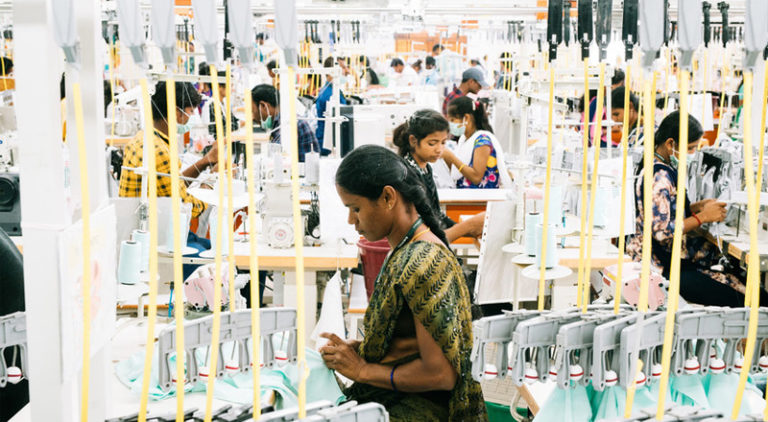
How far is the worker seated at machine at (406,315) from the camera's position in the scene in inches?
73.3

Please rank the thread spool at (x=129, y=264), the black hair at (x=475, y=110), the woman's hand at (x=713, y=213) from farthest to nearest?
the black hair at (x=475, y=110), the woman's hand at (x=713, y=213), the thread spool at (x=129, y=264)

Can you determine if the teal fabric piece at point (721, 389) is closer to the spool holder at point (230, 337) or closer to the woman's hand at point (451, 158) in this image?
the spool holder at point (230, 337)

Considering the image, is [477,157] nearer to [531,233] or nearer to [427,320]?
[531,233]

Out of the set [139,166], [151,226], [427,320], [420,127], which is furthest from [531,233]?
[151,226]

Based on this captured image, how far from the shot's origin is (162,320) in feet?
9.45

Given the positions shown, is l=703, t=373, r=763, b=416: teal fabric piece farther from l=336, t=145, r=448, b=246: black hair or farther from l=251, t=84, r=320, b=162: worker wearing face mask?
l=251, t=84, r=320, b=162: worker wearing face mask

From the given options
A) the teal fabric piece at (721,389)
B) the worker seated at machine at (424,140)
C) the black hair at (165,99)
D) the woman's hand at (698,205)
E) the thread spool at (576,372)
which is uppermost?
the black hair at (165,99)

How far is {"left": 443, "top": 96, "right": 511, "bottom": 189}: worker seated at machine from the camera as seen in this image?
17.6 feet

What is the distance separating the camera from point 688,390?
1644mm

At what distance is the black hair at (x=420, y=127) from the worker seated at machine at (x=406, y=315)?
2.02 metres

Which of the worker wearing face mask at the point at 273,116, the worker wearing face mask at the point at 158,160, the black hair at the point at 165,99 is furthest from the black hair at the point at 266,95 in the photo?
the worker wearing face mask at the point at 158,160

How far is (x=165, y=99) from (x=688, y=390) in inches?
126

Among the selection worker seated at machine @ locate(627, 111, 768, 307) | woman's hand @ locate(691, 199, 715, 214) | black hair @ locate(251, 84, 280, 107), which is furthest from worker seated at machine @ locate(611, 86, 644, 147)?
black hair @ locate(251, 84, 280, 107)

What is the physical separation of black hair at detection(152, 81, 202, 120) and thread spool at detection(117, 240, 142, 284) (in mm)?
1506
